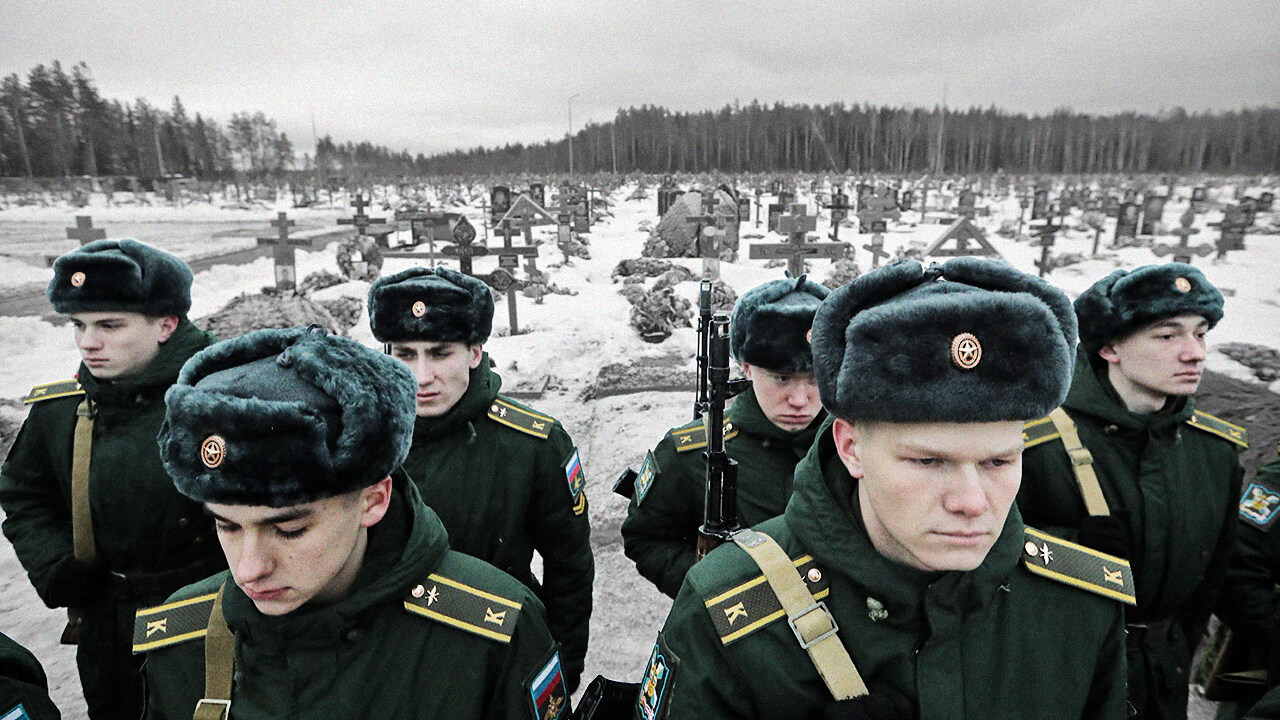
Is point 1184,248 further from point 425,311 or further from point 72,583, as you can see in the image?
point 72,583

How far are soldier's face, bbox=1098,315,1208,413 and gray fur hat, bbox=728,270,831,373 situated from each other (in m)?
1.25

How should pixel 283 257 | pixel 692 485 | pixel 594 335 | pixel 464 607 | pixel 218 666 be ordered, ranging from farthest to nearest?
pixel 283 257, pixel 594 335, pixel 692 485, pixel 464 607, pixel 218 666

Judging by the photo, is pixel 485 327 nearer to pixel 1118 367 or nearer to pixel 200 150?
pixel 1118 367

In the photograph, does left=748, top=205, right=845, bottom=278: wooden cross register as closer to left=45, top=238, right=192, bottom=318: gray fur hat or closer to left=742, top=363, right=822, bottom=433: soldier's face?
left=742, top=363, right=822, bottom=433: soldier's face

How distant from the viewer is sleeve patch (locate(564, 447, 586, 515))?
2.89 m

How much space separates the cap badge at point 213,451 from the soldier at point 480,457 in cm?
124

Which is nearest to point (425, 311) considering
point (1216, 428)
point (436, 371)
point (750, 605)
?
point (436, 371)

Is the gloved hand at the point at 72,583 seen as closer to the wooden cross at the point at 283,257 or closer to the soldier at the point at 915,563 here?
the soldier at the point at 915,563

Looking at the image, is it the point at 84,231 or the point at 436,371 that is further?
the point at 84,231

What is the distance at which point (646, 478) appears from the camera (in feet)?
9.68

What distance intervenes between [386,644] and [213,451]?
2.00ft

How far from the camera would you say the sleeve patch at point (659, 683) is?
1.47 metres

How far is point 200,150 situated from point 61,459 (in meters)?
66.0

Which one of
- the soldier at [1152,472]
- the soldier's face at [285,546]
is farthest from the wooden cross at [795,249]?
the soldier's face at [285,546]
